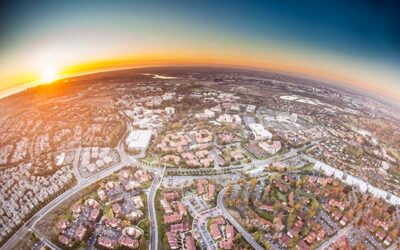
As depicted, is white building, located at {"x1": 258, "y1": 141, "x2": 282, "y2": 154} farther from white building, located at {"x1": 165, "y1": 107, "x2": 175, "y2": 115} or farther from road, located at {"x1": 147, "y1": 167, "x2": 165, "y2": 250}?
white building, located at {"x1": 165, "y1": 107, "x2": 175, "y2": 115}

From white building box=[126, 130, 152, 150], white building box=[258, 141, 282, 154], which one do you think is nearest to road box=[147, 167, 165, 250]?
white building box=[126, 130, 152, 150]

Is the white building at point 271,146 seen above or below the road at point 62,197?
above

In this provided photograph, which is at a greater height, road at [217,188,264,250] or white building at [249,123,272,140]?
white building at [249,123,272,140]

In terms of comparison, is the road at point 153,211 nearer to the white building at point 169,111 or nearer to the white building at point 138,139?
the white building at point 138,139

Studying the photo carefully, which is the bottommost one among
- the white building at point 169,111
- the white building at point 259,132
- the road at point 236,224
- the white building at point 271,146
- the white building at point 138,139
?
the road at point 236,224

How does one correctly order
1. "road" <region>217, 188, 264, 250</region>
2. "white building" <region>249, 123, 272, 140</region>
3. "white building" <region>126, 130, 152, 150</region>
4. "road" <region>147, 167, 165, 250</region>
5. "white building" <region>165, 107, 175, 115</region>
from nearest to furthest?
"road" <region>147, 167, 165, 250</region>, "road" <region>217, 188, 264, 250</region>, "white building" <region>126, 130, 152, 150</region>, "white building" <region>249, 123, 272, 140</region>, "white building" <region>165, 107, 175, 115</region>


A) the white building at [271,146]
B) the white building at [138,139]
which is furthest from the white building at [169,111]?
the white building at [271,146]

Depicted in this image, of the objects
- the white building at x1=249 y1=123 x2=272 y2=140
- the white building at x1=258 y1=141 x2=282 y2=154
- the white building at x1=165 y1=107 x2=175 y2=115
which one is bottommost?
the white building at x1=258 y1=141 x2=282 y2=154

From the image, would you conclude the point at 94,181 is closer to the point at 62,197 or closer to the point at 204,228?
the point at 62,197
